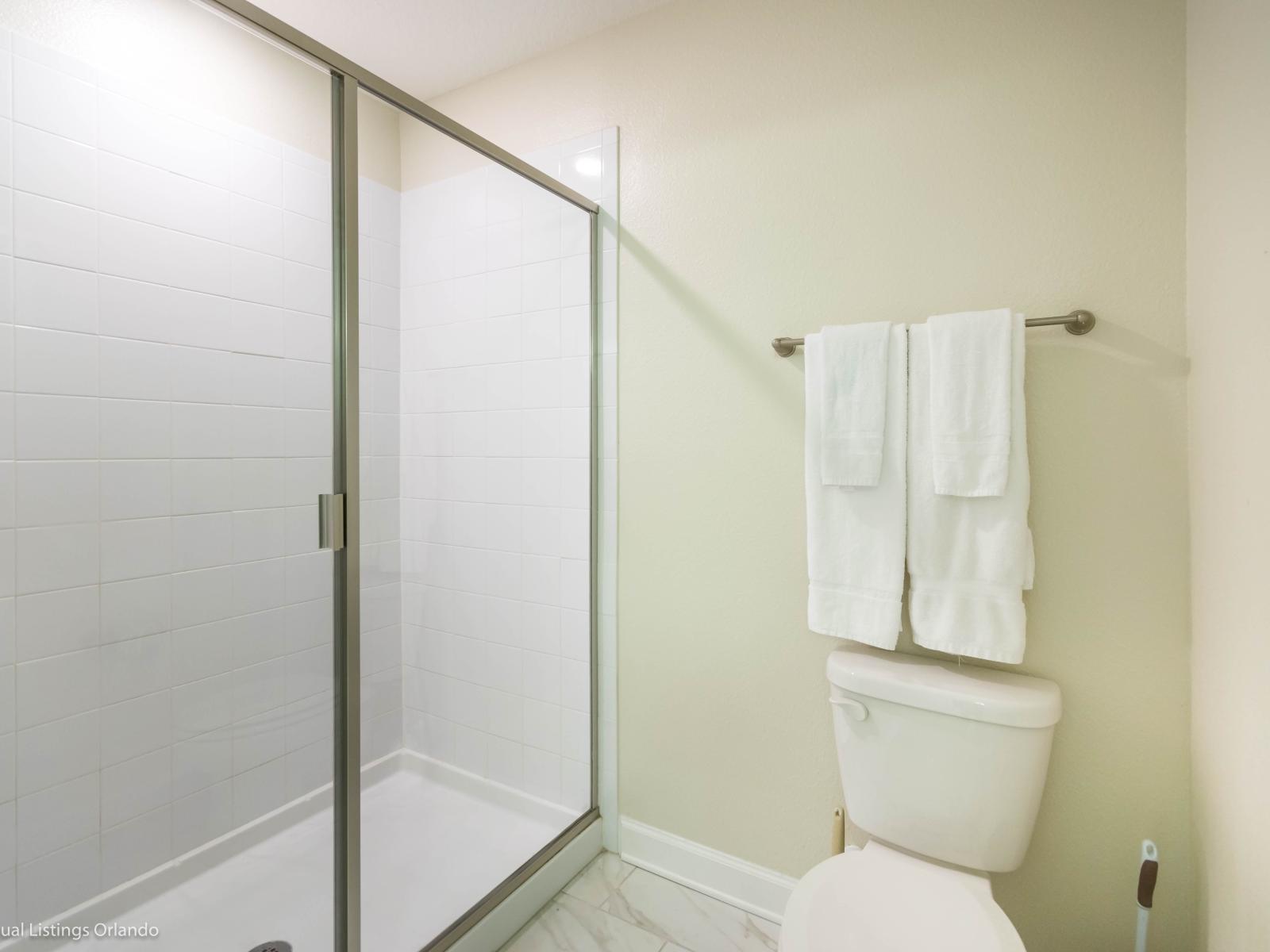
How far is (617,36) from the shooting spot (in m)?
1.78

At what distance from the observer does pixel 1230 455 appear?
102 cm

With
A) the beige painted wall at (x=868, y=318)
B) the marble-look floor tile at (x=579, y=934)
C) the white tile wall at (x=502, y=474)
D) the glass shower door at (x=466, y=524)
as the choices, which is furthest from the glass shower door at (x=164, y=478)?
the beige painted wall at (x=868, y=318)

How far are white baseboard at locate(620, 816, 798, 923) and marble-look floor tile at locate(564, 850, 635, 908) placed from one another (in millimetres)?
37

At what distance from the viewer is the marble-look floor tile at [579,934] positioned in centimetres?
150

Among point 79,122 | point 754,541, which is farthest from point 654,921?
point 79,122

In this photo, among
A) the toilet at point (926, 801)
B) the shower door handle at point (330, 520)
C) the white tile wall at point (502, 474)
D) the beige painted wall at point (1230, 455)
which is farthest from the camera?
the white tile wall at point (502, 474)

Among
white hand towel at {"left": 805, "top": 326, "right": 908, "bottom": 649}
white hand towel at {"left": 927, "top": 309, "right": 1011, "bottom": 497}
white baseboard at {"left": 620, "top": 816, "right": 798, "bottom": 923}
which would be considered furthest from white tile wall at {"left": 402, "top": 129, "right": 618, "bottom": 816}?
white hand towel at {"left": 927, "top": 309, "right": 1011, "bottom": 497}

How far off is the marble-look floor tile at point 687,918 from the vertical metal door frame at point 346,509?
70cm

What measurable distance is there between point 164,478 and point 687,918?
59.5 inches

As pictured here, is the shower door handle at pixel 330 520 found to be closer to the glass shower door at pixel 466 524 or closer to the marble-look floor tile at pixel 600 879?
the glass shower door at pixel 466 524

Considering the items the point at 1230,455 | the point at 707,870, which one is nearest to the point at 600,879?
the point at 707,870

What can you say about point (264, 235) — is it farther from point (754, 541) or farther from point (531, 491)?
point (754, 541)

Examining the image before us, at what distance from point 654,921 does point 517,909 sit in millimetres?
333

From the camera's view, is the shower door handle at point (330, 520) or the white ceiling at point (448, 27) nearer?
the shower door handle at point (330, 520)
